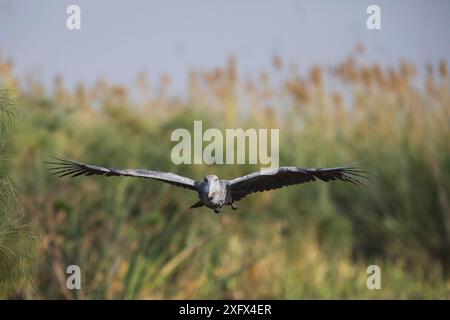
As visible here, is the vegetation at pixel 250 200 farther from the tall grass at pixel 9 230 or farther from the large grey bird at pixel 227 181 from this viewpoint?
the large grey bird at pixel 227 181

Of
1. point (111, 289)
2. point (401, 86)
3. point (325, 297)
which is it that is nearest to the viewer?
point (111, 289)

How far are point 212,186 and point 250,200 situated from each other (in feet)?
24.9

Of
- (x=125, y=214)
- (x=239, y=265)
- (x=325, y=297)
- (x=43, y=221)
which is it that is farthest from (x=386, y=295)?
(x=43, y=221)

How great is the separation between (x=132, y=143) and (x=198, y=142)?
83cm

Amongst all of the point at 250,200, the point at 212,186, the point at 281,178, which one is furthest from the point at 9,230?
the point at 250,200

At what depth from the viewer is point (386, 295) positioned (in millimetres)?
9180

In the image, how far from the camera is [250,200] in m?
11.1

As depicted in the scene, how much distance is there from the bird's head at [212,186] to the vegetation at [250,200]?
2710mm

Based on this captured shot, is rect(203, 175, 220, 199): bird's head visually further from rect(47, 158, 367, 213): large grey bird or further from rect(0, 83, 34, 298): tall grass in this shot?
rect(0, 83, 34, 298): tall grass

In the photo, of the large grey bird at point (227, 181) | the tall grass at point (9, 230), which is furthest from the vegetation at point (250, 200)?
the large grey bird at point (227, 181)

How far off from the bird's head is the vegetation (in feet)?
8.89

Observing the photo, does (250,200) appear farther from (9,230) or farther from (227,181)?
(227,181)

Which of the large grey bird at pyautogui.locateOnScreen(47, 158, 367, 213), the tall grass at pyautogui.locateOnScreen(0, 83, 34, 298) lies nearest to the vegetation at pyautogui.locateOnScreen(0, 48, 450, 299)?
the tall grass at pyautogui.locateOnScreen(0, 83, 34, 298)
